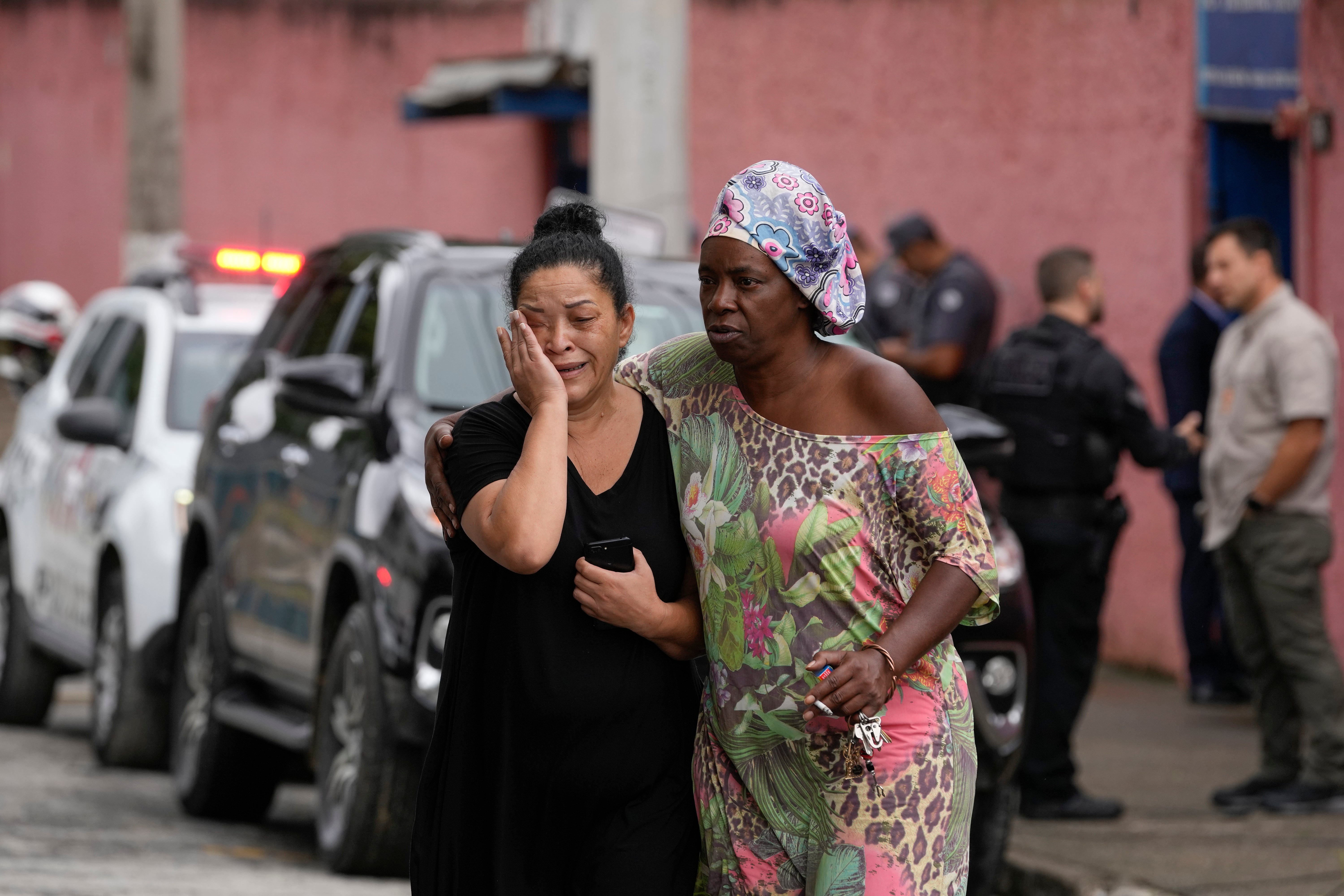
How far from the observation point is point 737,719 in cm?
353

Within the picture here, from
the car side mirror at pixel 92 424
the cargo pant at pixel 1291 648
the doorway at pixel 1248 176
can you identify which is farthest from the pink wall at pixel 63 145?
the cargo pant at pixel 1291 648

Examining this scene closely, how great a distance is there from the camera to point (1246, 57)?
10.5 meters

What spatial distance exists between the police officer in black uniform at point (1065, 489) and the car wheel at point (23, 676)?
192 inches

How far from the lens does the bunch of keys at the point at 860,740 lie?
338 cm

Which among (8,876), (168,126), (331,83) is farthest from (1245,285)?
(331,83)

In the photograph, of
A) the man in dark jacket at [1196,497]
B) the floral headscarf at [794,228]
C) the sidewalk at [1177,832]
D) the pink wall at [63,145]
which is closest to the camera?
the floral headscarf at [794,228]

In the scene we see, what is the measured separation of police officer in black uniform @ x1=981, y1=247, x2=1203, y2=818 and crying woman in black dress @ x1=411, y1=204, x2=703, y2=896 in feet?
13.7

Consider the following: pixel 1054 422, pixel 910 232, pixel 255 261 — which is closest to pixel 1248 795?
pixel 1054 422

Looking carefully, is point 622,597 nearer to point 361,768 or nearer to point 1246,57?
point 361,768

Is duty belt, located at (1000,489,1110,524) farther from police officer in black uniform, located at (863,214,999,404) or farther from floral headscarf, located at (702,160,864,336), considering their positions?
floral headscarf, located at (702,160,864,336)

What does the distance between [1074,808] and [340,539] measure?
8.95ft

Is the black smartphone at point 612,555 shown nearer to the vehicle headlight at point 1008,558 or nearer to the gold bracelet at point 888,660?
the gold bracelet at point 888,660

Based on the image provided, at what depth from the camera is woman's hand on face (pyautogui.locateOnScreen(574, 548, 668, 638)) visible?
11.3ft

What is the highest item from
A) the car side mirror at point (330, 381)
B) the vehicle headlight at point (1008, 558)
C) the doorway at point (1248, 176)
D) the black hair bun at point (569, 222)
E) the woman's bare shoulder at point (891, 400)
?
the doorway at point (1248, 176)
